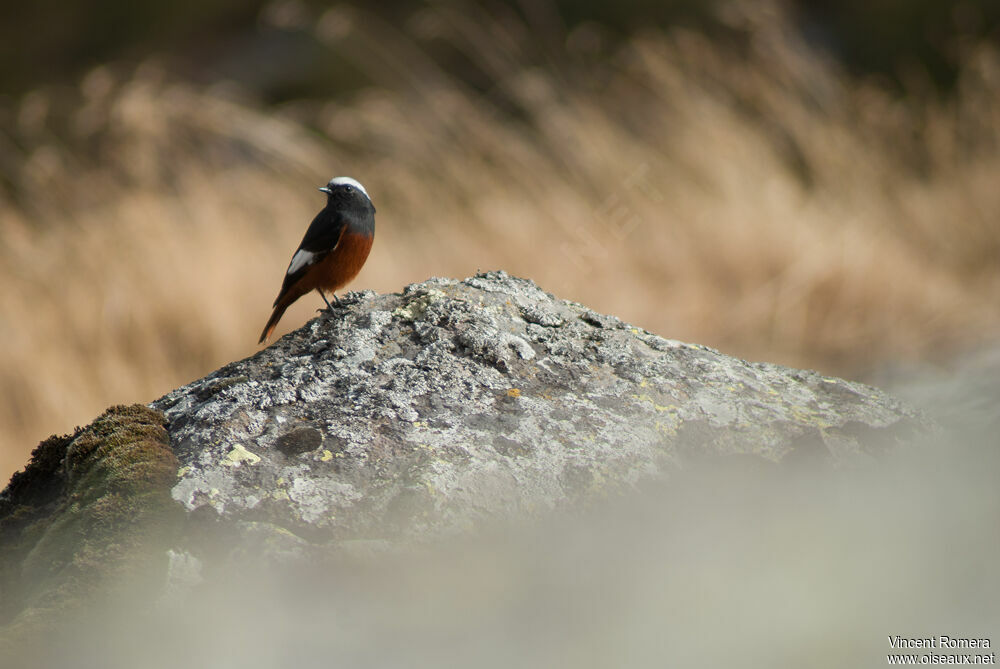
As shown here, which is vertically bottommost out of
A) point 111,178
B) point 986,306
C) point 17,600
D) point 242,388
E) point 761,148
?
point 17,600

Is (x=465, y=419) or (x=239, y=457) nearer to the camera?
(x=239, y=457)

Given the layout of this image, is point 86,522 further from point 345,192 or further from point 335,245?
point 345,192

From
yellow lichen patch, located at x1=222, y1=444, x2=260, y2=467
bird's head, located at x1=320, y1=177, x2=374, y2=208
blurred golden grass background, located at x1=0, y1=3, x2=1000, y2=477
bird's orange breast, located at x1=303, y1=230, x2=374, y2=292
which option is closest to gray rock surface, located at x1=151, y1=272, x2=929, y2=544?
yellow lichen patch, located at x1=222, y1=444, x2=260, y2=467

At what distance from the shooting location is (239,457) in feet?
6.09

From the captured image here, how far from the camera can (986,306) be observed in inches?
152

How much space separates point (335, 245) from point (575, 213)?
2.14 metres

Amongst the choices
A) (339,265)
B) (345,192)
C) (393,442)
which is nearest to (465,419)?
(393,442)

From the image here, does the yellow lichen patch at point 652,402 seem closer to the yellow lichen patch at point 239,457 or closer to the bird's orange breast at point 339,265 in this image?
the yellow lichen patch at point 239,457

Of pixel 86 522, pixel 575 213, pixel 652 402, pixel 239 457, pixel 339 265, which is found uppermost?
pixel 575 213

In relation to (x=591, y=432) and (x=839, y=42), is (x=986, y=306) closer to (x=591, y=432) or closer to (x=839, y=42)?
(x=591, y=432)

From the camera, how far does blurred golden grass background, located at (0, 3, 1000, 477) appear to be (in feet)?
13.2

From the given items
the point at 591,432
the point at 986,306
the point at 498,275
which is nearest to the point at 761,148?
the point at 986,306

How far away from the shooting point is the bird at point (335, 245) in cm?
277

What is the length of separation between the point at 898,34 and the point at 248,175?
1250 cm
